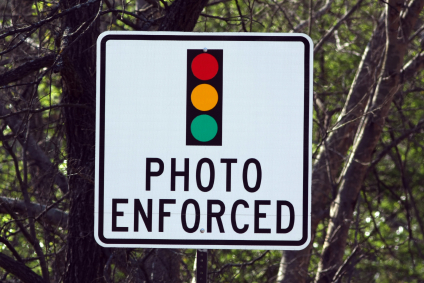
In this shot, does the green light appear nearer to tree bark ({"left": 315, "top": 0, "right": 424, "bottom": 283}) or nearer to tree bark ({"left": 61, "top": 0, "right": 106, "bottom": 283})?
tree bark ({"left": 61, "top": 0, "right": 106, "bottom": 283})

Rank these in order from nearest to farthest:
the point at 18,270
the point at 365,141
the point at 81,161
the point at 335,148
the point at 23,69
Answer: the point at 23,69
the point at 18,270
the point at 81,161
the point at 365,141
the point at 335,148

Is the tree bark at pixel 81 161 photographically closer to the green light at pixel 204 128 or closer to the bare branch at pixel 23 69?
the bare branch at pixel 23 69

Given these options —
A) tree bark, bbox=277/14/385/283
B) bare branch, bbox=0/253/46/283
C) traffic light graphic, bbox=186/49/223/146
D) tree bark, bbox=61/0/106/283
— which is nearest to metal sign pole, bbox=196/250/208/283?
traffic light graphic, bbox=186/49/223/146

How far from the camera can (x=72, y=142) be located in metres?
3.69

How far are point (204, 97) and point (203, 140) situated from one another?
6.3 inches

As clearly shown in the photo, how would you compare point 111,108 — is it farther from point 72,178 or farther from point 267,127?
point 72,178

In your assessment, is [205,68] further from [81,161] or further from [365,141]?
[365,141]

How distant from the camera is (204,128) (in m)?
1.91

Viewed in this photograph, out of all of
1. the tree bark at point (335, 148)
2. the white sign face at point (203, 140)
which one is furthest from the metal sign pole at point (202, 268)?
the tree bark at point (335, 148)

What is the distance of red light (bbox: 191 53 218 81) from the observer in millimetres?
1924

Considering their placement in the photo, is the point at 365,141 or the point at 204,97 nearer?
the point at 204,97

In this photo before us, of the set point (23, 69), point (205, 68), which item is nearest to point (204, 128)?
point (205, 68)

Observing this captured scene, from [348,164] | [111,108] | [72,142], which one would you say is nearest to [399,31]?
[348,164]

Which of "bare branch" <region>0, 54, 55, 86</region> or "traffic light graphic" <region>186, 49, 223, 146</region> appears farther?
"bare branch" <region>0, 54, 55, 86</region>
